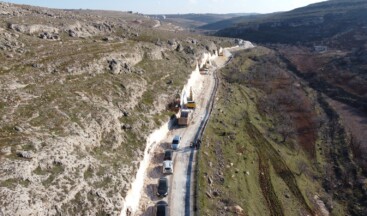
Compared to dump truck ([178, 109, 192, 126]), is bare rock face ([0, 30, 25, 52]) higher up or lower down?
higher up

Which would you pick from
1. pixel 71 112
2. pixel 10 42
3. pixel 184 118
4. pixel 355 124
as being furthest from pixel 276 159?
pixel 10 42

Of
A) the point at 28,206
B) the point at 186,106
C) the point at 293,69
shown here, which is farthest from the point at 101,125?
the point at 293,69

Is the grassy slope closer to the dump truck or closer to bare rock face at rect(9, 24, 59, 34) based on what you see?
the dump truck

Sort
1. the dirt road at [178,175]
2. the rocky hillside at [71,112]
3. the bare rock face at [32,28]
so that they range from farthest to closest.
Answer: the bare rock face at [32,28]
the dirt road at [178,175]
the rocky hillside at [71,112]

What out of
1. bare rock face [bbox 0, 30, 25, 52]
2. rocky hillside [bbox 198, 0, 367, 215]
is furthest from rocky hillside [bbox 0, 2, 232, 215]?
rocky hillside [bbox 198, 0, 367, 215]

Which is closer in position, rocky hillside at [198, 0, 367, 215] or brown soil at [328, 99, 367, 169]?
rocky hillside at [198, 0, 367, 215]

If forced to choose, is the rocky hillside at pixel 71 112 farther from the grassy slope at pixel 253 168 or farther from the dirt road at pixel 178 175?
the grassy slope at pixel 253 168

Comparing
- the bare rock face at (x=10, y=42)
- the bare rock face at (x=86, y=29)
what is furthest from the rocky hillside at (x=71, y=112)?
the bare rock face at (x=86, y=29)

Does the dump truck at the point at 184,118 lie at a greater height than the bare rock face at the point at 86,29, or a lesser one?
lesser

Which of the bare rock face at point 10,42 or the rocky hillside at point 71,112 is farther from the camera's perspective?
the bare rock face at point 10,42

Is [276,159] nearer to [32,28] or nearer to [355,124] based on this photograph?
[355,124]
